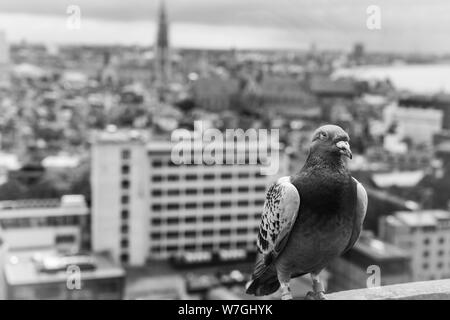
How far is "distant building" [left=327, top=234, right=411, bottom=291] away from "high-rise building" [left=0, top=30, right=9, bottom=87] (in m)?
7.63

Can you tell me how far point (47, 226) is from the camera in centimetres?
722

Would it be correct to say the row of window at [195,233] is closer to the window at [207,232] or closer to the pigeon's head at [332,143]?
the window at [207,232]

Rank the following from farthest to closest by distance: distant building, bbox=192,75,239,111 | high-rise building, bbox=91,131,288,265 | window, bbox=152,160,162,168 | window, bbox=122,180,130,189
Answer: distant building, bbox=192,75,239,111, window, bbox=152,160,162,168, window, bbox=122,180,130,189, high-rise building, bbox=91,131,288,265

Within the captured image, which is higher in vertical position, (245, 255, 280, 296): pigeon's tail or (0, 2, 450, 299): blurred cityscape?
(245, 255, 280, 296): pigeon's tail

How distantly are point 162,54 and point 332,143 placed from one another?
13.0m

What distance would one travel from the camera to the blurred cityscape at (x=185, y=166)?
6.55m

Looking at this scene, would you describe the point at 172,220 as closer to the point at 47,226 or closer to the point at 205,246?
the point at 205,246

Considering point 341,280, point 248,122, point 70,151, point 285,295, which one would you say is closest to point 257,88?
point 248,122

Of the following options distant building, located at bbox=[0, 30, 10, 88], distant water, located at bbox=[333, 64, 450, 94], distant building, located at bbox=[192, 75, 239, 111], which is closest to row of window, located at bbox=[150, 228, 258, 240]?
distant building, located at bbox=[192, 75, 239, 111]

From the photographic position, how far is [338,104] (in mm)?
16094

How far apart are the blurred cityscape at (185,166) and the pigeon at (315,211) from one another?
0.69 metres

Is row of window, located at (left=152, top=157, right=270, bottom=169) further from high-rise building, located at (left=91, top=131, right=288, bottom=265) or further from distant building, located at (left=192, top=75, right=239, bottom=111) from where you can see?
distant building, located at (left=192, top=75, right=239, bottom=111)

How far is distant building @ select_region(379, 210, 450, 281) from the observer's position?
667 cm

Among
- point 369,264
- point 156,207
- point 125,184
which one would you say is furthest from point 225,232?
point 369,264
